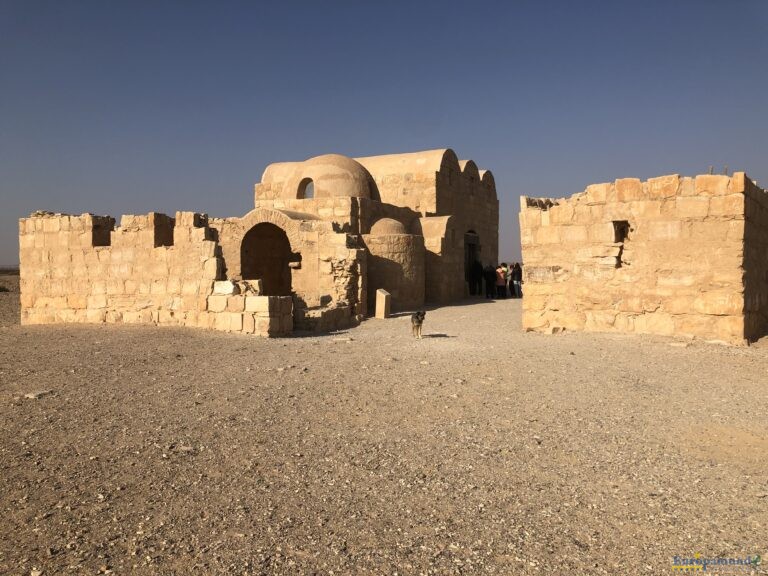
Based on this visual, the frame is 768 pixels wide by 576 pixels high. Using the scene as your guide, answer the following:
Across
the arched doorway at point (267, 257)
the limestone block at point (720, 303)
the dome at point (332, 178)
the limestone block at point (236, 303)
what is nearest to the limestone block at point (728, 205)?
the limestone block at point (720, 303)

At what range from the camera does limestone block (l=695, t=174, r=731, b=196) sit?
736 centimetres

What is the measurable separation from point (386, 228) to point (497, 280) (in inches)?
172

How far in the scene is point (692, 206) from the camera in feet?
24.7

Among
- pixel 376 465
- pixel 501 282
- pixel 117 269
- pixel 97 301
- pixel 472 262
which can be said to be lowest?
pixel 376 465

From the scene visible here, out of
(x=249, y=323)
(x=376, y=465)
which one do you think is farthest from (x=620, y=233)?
(x=376, y=465)

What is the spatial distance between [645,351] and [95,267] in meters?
9.01

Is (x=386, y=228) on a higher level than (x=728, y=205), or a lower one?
higher

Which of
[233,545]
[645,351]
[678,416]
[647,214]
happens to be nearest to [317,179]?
[647,214]

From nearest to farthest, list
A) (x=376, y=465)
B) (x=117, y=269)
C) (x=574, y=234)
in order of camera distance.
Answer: (x=376, y=465) → (x=574, y=234) → (x=117, y=269)

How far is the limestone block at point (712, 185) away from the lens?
7.36 metres

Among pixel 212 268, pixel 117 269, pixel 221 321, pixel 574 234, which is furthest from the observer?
pixel 117 269

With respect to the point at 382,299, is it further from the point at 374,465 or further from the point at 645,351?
the point at 374,465

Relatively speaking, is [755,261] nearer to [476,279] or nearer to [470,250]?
[476,279]

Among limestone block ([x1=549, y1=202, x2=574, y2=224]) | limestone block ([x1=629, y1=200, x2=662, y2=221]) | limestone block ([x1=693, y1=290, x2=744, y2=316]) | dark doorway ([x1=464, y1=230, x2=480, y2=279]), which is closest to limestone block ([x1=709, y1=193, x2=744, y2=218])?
limestone block ([x1=629, y1=200, x2=662, y2=221])
